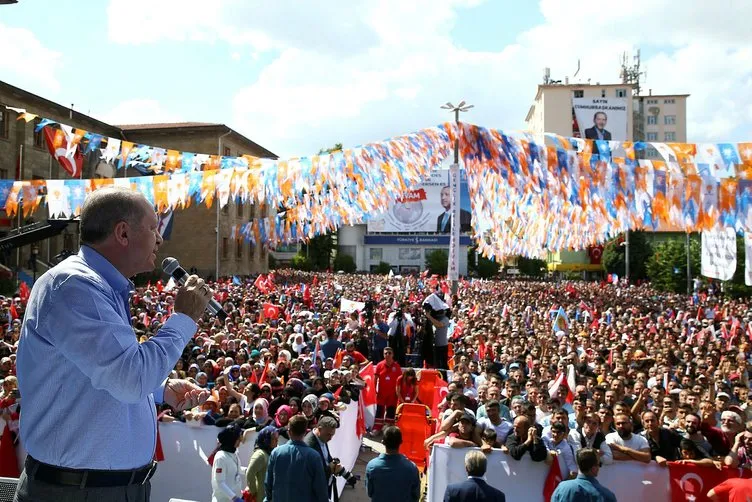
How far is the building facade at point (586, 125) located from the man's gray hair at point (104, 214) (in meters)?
63.3

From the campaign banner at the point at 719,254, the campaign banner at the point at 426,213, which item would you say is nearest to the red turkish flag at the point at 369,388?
the campaign banner at the point at 719,254

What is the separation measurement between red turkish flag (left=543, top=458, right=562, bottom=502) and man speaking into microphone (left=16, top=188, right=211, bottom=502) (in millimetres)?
5033

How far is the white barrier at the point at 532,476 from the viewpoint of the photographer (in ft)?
19.9

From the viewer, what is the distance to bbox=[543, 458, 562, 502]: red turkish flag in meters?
6.10

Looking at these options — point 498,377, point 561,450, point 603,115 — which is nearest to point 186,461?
point 561,450

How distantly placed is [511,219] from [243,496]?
779 inches

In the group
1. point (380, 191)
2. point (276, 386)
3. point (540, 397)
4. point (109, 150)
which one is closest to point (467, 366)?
point (540, 397)

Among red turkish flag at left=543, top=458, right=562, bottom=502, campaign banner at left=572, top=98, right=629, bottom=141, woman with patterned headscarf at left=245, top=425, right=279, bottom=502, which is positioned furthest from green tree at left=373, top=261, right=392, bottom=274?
woman with patterned headscarf at left=245, top=425, right=279, bottom=502

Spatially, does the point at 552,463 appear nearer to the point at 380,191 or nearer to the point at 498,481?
the point at 498,481

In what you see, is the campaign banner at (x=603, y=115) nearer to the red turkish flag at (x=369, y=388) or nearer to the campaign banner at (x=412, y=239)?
the campaign banner at (x=412, y=239)

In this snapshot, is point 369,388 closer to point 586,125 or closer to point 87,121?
point 87,121

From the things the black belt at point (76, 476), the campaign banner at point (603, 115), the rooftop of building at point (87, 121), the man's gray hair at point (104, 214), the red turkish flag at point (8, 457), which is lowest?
the red turkish flag at point (8, 457)

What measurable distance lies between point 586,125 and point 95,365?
78559 mm

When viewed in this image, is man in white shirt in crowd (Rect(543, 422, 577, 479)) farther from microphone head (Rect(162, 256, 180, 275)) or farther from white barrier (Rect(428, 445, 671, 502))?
microphone head (Rect(162, 256, 180, 275))
